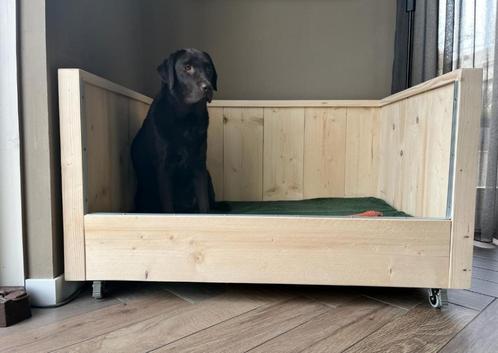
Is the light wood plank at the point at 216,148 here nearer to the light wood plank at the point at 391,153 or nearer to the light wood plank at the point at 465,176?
the light wood plank at the point at 391,153

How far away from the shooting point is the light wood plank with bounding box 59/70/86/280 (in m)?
0.89

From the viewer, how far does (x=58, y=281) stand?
90 cm

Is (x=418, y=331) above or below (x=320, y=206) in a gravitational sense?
below

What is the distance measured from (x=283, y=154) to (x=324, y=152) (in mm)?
190

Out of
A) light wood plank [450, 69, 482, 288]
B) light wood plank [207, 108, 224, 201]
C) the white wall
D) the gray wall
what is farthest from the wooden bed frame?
the gray wall

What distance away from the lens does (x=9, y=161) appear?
0.87 m

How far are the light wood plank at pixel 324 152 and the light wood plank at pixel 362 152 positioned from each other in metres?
0.03

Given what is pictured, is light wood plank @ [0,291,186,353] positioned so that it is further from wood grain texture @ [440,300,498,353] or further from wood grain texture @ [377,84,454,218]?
wood grain texture @ [377,84,454,218]

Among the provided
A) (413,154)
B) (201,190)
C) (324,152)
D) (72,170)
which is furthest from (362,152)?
(72,170)

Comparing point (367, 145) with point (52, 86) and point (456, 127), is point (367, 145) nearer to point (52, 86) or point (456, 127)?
point (456, 127)

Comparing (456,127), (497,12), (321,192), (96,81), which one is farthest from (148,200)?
(497,12)

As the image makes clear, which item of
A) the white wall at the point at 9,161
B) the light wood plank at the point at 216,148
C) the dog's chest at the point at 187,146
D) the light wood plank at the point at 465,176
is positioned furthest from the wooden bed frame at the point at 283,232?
the light wood plank at the point at 216,148

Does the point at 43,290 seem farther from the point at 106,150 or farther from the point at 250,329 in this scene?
the point at 250,329

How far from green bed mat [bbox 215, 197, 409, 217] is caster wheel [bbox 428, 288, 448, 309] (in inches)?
13.5
